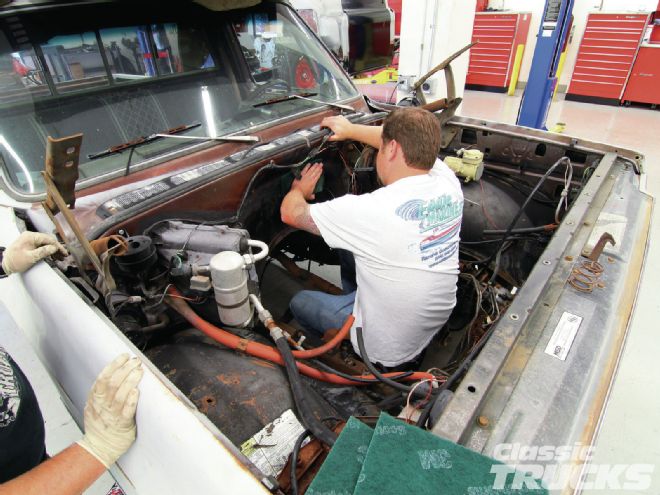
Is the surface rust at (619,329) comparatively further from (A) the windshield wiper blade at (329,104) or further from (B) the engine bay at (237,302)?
(A) the windshield wiper blade at (329,104)

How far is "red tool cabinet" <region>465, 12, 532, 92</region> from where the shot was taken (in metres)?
8.39

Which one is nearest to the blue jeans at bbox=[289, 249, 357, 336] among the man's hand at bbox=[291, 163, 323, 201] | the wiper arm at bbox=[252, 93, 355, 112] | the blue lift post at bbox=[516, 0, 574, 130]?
the man's hand at bbox=[291, 163, 323, 201]

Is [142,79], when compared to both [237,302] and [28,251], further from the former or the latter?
[237,302]

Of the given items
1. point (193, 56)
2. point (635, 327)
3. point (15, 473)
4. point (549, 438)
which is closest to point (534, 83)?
point (635, 327)

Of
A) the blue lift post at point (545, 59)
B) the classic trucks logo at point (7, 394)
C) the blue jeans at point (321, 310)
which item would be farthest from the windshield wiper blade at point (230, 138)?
the blue lift post at point (545, 59)

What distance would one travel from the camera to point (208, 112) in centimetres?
195

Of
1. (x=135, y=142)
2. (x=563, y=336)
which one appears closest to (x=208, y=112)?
(x=135, y=142)

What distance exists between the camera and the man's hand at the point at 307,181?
Answer: 1.91 m

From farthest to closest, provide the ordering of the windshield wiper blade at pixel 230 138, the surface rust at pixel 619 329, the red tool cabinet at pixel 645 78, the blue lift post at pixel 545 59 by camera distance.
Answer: the red tool cabinet at pixel 645 78 < the blue lift post at pixel 545 59 < the windshield wiper blade at pixel 230 138 < the surface rust at pixel 619 329

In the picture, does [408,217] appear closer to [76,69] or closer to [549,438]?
[549,438]

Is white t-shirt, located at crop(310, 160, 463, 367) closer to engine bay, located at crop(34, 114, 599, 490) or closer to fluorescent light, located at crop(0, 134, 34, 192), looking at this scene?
engine bay, located at crop(34, 114, 599, 490)

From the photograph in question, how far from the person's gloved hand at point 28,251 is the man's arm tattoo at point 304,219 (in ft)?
2.80

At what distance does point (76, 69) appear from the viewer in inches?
68.1

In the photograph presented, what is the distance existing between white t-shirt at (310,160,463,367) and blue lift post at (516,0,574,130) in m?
3.67
